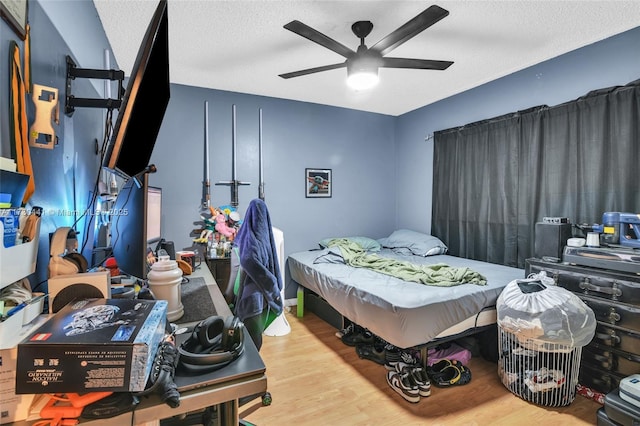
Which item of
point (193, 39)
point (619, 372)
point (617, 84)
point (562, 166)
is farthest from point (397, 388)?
point (193, 39)

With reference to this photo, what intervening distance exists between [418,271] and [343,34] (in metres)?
1.99

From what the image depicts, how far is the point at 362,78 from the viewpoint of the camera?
85.6 inches

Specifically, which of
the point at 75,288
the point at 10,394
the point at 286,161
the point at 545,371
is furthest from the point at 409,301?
the point at 286,161

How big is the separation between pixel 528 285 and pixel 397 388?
1142mm

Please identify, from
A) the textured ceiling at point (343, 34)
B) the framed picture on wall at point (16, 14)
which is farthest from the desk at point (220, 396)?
the textured ceiling at point (343, 34)

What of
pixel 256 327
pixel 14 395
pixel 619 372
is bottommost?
pixel 619 372

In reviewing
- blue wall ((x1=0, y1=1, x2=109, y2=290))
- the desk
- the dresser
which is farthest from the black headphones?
the dresser

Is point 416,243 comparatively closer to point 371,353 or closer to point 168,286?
point 371,353

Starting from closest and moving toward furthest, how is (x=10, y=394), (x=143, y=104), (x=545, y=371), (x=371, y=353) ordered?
1. (x=10, y=394)
2. (x=143, y=104)
3. (x=545, y=371)
4. (x=371, y=353)

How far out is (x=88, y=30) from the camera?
5.61 feet

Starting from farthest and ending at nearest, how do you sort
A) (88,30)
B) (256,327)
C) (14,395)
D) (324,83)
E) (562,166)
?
1. (324,83)
2. (562,166)
3. (256,327)
4. (88,30)
5. (14,395)

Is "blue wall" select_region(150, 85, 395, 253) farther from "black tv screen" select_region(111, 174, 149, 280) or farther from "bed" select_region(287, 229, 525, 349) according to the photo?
"black tv screen" select_region(111, 174, 149, 280)

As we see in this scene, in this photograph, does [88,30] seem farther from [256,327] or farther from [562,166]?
[562,166]

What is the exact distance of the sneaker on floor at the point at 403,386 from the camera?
6.55ft
